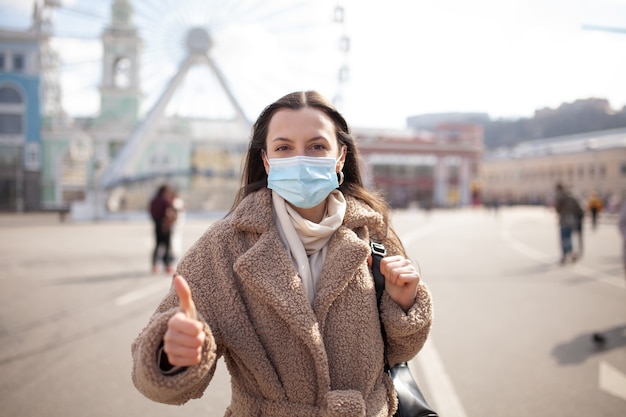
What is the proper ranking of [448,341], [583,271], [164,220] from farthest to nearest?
1. [583,271]
2. [164,220]
3. [448,341]

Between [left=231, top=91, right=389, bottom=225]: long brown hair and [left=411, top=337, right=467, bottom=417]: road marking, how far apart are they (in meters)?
2.06

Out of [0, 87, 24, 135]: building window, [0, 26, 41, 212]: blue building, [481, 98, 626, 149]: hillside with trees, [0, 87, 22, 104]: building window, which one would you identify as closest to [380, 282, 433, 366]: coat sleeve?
[481, 98, 626, 149]: hillside with trees

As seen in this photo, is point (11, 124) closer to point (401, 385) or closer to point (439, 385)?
point (439, 385)

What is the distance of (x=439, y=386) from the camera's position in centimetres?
393

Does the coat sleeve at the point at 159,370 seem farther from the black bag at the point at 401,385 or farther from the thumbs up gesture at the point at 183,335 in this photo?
the black bag at the point at 401,385

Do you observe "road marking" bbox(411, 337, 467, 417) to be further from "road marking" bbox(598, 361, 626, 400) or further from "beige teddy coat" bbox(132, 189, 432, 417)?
"beige teddy coat" bbox(132, 189, 432, 417)

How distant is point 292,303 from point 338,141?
0.68 m

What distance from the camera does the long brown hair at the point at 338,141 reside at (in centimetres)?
177

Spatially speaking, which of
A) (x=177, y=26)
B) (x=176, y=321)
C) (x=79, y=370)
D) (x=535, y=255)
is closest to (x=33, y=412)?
(x=79, y=370)

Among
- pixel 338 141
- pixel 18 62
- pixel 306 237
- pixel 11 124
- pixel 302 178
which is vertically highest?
pixel 18 62

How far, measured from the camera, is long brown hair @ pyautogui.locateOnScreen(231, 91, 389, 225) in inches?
69.8

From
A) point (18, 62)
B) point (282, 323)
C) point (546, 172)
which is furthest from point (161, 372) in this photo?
point (546, 172)

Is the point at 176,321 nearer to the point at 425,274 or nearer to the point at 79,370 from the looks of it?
the point at 79,370

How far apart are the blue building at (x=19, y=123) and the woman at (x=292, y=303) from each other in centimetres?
4853
